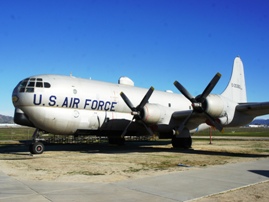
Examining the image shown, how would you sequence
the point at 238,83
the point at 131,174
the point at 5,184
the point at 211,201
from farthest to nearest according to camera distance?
1. the point at 238,83
2. the point at 131,174
3. the point at 5,184
4. the point at 211,201

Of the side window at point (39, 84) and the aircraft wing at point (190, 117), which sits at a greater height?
the side window at point (39, 84)

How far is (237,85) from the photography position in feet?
86.7

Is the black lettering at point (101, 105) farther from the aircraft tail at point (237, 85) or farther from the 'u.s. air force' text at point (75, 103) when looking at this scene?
the aircraft tail at point (237, 85)

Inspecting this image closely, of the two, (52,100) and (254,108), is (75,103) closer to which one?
(52,100)

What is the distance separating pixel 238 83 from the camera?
26562mm

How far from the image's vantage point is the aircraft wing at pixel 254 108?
19.0 m

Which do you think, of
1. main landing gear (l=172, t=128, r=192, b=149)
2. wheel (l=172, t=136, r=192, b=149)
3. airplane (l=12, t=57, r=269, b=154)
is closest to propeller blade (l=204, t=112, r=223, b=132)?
airplane (l=12, t=57, r=269, b=154)

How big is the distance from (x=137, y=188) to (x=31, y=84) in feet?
42.6

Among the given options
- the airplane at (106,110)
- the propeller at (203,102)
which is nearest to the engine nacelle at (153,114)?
the airplane at (106,110)

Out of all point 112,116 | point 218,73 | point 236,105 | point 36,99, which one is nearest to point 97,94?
point 112,116

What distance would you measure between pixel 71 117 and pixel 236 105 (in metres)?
11.6

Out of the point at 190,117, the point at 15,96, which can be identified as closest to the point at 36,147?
the point at 15,96

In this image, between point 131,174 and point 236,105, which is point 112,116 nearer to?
point 236,105

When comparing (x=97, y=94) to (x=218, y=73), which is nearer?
(x=218, y=73)
